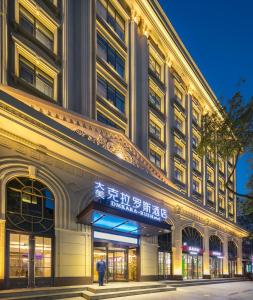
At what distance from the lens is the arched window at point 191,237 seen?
38.4m

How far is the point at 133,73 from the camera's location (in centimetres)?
3500

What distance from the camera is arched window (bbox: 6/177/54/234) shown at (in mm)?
18750

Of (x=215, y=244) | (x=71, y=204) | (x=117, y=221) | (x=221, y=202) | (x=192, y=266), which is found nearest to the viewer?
(x=71, y=204)

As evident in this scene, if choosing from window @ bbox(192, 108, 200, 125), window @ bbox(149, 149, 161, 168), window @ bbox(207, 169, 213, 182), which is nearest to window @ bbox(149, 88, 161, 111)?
window @ bbox(149, 149, 161, 168)

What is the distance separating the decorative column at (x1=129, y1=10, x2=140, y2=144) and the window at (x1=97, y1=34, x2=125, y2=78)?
38.4 inches

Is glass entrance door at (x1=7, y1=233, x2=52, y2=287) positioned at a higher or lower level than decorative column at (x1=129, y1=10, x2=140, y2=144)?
lower

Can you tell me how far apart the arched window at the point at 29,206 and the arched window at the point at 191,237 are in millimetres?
19932

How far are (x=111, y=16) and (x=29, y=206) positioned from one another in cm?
1942

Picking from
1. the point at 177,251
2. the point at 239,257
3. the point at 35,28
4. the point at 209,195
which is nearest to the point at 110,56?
the point at 35,28

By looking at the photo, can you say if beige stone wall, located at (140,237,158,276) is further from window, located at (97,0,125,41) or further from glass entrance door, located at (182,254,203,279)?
window, located at (97,0,125,41)

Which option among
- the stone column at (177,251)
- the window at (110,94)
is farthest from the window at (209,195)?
the window at (110,94)

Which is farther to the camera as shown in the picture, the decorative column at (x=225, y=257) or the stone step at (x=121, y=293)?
the decorative column at (x=225, y=257)

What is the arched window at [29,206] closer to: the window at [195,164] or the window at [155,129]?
the window at [155,129]

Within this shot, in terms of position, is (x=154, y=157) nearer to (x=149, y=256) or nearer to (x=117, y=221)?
(x=149, y=256)
